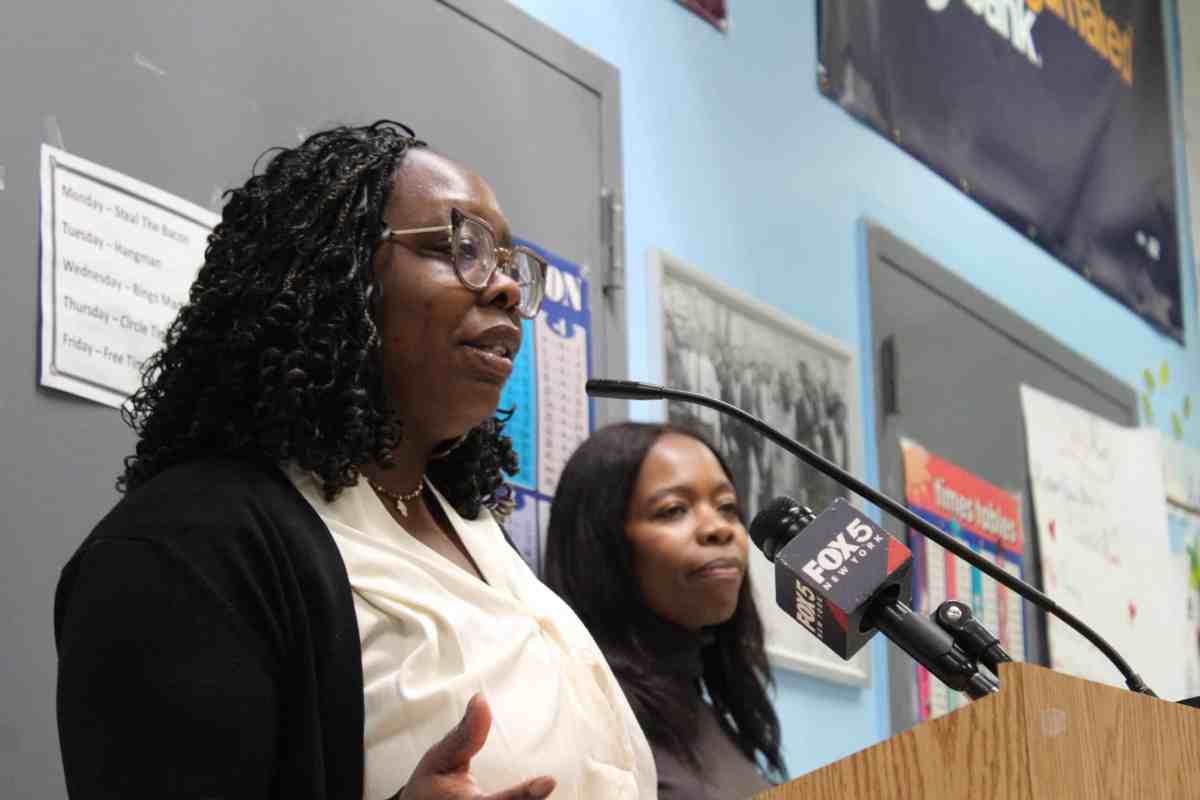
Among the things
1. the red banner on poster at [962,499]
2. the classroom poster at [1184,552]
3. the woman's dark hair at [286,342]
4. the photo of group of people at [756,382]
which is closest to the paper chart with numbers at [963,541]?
the red banner on poster at [962,499]

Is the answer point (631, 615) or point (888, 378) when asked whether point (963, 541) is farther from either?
point (631, 615)

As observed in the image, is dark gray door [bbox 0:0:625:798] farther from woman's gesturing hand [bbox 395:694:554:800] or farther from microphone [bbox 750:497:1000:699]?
microphone [bbox 750:497:1000:699]

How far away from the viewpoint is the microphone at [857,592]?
1360mm

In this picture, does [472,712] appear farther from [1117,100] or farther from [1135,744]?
[1117,100]

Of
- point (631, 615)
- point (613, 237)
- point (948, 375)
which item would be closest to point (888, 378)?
point (948, 375)

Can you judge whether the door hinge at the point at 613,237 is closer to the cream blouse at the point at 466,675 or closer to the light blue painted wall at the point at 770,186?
the light blue painted wall at the point at 770,186

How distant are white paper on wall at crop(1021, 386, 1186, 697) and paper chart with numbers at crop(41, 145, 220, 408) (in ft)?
7.75

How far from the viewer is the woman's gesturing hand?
124 cm

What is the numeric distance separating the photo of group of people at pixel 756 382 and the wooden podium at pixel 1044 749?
5.13ft

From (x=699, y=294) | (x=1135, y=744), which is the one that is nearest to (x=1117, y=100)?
(x=699, y=294)

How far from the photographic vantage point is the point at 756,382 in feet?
10.0

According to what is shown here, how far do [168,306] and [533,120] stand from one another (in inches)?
32.1

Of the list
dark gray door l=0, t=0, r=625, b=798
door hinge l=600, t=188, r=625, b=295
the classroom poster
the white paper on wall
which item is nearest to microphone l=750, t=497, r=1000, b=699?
dark gray door l=0, t=0, r=625, b=798

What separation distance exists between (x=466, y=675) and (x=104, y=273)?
0.68 metres
